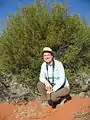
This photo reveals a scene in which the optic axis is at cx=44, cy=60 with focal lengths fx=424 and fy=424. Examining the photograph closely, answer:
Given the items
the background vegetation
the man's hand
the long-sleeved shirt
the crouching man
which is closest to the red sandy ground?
the crouching man

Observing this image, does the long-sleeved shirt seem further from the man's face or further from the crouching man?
the man's face

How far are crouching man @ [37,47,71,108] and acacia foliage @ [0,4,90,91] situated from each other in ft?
14.4

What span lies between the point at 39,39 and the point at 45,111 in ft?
18.0

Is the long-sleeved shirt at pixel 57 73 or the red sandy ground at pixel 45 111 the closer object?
the red sandy ground at pixel 45 111

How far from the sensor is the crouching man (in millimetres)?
10016

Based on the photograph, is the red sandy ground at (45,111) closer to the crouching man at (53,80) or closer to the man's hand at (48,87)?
the crouching man at (53,80)

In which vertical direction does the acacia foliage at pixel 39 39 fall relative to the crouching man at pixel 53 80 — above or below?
above

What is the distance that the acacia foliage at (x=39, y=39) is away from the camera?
14.7 m

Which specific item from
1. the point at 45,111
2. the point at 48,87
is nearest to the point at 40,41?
the point at 48,87

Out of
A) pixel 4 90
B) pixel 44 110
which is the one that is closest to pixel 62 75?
pixel 44 110

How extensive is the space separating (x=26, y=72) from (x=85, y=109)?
625 cm

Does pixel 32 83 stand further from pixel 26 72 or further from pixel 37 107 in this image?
pixel 37 107

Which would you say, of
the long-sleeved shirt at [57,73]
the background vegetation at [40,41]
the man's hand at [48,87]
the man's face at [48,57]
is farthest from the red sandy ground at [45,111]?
the background vegetation at [40,41]

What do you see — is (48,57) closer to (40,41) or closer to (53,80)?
(53,80)
